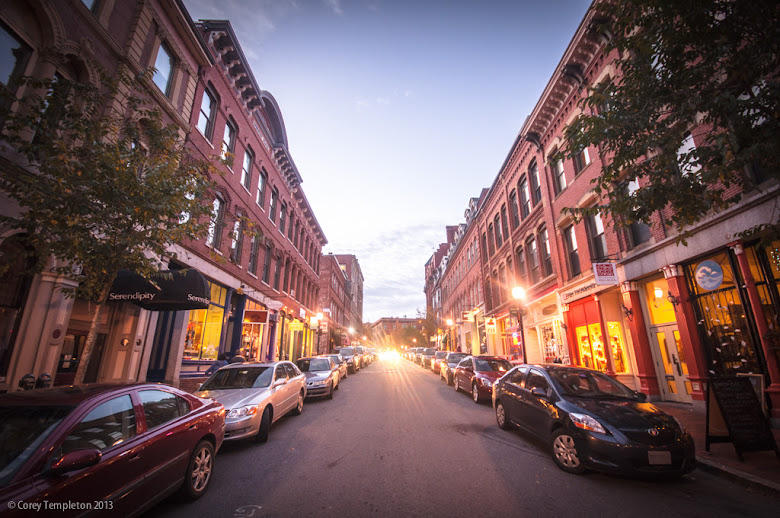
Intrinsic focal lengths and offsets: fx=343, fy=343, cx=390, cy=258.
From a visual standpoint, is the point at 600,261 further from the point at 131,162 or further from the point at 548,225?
the point at 131,162

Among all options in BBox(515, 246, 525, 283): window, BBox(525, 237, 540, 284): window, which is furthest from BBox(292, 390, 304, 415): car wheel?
BBox(515, 246, 525, 283): window

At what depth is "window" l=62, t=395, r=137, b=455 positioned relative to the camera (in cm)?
297

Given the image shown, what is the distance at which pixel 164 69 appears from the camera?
11477 millimetres

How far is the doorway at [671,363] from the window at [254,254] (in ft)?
57.5

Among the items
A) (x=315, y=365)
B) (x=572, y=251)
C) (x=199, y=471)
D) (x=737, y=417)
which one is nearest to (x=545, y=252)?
(x=572, y=251)

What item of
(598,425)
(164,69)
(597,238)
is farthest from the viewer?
(597,238)

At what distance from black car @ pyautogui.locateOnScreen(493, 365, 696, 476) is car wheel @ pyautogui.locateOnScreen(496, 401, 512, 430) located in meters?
0.52

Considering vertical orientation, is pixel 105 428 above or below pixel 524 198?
below

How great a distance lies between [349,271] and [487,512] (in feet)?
205

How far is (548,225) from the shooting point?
16938mm

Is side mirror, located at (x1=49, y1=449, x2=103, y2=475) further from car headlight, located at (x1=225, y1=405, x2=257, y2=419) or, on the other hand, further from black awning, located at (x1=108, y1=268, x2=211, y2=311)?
black awning, located at (x1=108, y1=268, x2=211, y2=311)

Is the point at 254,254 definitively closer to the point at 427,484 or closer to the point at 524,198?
the point at 524,198

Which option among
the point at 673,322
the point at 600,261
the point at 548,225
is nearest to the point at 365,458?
the point at 673,322

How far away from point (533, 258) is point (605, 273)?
746 cm
